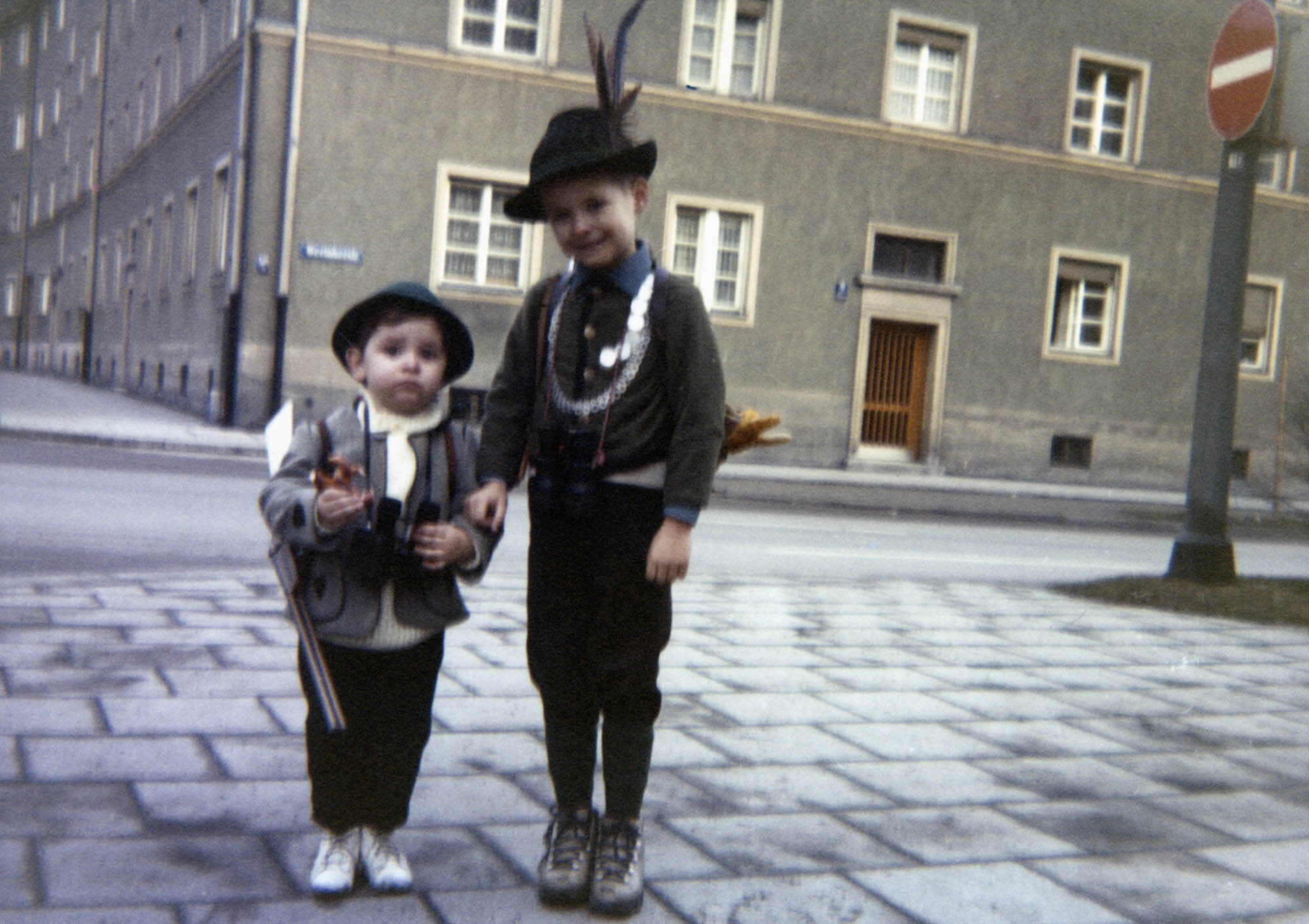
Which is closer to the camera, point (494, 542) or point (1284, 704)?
point (494, 542)

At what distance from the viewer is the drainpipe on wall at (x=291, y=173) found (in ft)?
60.6

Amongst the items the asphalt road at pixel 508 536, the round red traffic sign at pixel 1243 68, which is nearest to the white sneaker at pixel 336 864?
the asphalt road at pixel 508 536

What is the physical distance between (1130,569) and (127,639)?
8030 millimetres

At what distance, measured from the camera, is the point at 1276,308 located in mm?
24844

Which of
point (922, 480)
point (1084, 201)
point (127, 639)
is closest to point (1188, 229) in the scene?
point (1084, 201)

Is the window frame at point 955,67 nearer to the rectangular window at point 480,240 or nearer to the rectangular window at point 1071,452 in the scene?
the rectangular window at point 1071,452

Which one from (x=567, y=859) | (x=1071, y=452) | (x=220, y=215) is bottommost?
(x=567, y=859)

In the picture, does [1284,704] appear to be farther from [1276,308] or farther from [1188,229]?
[1276,308]

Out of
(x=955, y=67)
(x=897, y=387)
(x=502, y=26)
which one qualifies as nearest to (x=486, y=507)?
(x=502, y=26)

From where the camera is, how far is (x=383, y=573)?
107 inches

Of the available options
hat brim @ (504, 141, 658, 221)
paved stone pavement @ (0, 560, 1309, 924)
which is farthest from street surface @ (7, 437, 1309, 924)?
hat brim @ (504, 141, 658, 221)

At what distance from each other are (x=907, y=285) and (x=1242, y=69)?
13378mm

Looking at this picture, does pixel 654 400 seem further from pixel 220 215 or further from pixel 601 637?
pixel 220 215

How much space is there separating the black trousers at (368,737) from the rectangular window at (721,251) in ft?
58.4
